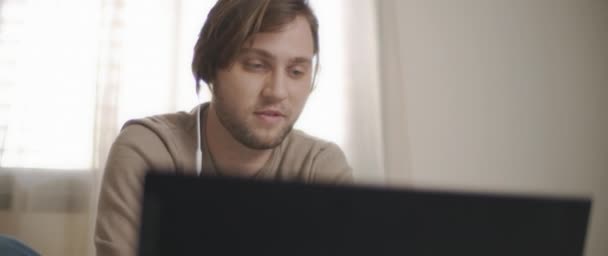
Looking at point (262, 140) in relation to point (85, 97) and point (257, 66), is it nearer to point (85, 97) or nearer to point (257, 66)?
point (257, 66)

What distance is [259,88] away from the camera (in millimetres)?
1113

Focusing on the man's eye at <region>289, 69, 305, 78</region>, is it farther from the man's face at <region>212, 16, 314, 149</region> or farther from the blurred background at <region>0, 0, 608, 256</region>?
the blurred background at <region>0, 0, 608, 256</region>

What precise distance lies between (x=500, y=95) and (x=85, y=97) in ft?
4.47

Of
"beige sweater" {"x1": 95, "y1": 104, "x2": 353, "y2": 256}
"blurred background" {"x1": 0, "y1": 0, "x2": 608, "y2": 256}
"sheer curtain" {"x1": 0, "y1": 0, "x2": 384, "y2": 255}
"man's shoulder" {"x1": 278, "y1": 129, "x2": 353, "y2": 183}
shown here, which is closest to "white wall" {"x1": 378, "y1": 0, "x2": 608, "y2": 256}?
"blurred background" {"x1": 0, "y1": 0, "x2": 608, "y2": 256}

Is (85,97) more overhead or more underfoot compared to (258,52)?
more underfoot

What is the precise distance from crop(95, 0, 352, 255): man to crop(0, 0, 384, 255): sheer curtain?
0.90 ft

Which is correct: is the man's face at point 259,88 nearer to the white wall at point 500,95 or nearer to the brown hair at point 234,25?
the brown hair at point 234,25

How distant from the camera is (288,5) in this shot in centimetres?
116

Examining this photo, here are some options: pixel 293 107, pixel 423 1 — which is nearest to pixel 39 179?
pixel 293 107

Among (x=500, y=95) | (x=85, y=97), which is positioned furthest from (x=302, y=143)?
(x=500, y=95)

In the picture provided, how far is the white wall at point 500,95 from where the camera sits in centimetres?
168

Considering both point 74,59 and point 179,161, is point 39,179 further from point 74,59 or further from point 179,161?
point 179,161

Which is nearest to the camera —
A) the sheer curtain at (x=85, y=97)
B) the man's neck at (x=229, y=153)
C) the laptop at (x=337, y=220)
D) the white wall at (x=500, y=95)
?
the laptop at (x=337, y=220)

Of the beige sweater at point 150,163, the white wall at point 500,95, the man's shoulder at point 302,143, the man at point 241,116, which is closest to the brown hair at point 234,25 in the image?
the man at point 241,116
